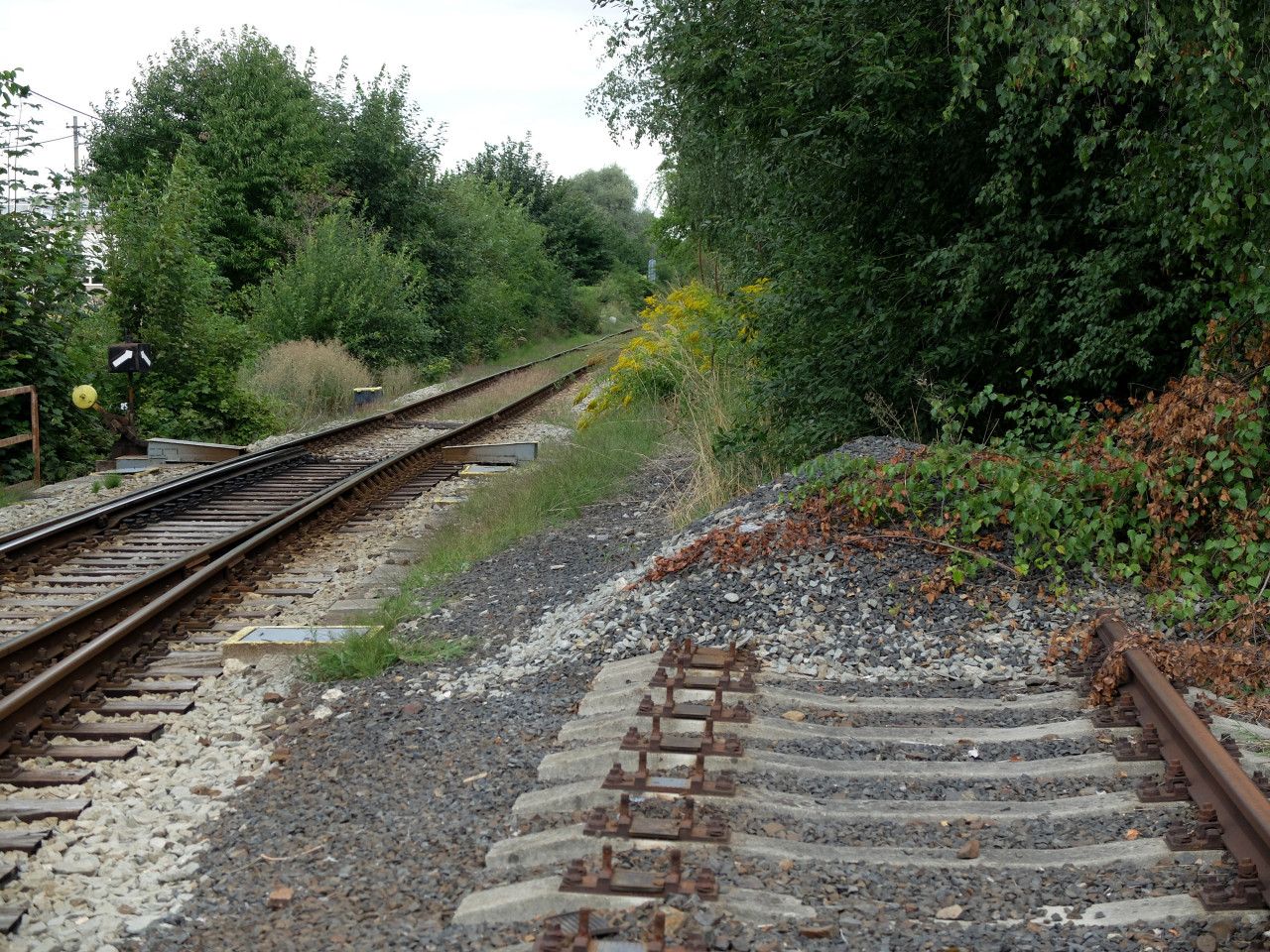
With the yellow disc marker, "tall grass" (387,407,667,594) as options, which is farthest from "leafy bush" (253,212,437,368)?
"tall grass" (387,407,667,594)

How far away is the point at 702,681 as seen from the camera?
495 centimetres

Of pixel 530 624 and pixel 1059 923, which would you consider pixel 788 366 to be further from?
pixel 1059 923

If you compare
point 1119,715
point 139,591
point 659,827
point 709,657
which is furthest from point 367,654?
point 1119,715

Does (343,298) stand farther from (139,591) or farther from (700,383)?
(139,591)

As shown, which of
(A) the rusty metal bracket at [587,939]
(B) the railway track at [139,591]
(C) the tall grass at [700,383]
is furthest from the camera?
(C) the tall grass at [700,383]

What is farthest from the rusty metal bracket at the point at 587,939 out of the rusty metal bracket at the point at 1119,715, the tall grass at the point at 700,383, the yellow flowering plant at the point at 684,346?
the yellow flowering plant at the point at 684,346

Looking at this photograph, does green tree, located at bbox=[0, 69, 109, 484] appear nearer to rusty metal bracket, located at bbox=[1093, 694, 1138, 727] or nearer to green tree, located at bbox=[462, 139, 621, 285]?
rusty metal bracket, located at bbox=[1093, 694, 1138, 727]

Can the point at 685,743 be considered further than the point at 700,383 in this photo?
No

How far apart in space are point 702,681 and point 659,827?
127 cm

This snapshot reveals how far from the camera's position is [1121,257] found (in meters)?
7.51

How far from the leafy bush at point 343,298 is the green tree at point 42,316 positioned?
854cm

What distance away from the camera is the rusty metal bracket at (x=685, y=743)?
14.1 feet

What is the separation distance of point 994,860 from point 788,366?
6.57 m

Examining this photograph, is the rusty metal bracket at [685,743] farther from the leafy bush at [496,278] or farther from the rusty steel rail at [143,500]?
the leafy bush at [496,278]
